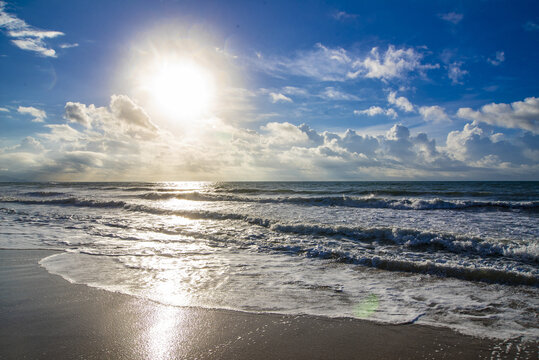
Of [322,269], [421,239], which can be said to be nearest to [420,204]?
[421,239]

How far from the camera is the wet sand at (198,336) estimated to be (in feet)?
9.29

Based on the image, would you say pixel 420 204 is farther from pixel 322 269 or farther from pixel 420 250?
pixel 322 269

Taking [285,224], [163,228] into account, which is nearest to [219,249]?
[285,224]

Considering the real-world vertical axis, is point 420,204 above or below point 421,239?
above

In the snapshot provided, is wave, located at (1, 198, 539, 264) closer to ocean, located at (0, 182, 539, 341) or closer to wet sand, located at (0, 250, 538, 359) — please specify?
ocean, located at (0, 182, 539, 341)

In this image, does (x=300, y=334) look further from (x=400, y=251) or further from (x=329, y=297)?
(x=400, y=251)

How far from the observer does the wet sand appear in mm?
2832

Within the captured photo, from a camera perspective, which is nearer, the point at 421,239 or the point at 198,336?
the point at 198,336

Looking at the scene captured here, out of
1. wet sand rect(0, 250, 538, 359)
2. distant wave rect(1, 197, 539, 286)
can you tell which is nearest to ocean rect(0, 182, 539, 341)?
distant wave rect(1, 197, 539, 286)

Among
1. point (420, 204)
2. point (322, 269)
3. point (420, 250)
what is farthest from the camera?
point (420, 204)

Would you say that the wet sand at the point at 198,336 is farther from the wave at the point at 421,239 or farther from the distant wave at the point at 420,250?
the wave at the point at 421,239

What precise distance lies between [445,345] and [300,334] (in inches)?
60.6

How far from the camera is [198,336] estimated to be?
3.16 m

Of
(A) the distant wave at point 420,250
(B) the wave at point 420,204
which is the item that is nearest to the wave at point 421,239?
(A) the distant wave at point 420,250
